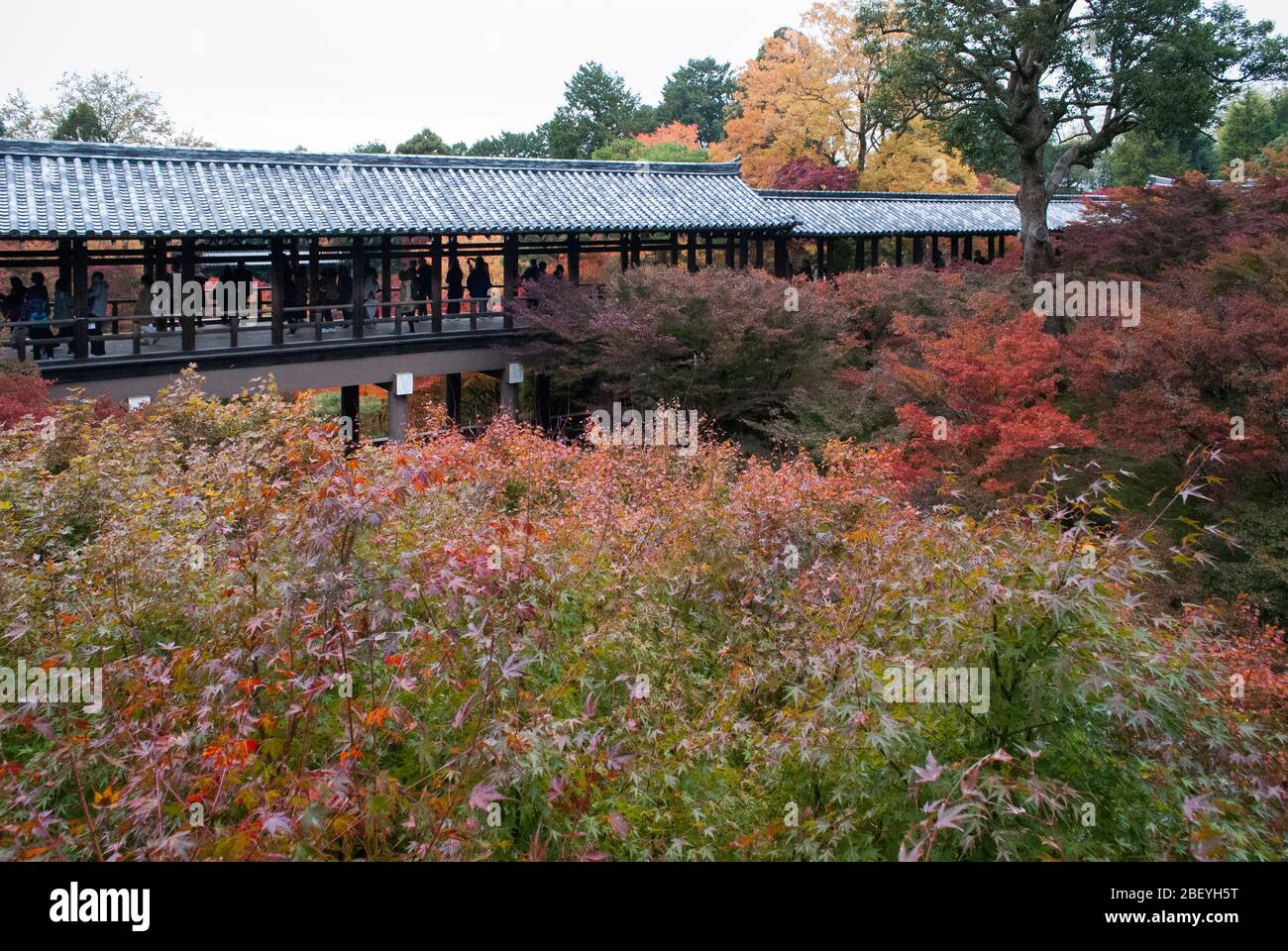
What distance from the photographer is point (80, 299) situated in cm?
1585

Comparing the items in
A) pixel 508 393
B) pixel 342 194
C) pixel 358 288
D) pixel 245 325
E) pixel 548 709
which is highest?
pixel 342 194

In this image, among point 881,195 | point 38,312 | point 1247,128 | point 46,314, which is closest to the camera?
point 38,312

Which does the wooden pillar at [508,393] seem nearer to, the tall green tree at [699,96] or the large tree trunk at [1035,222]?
the large tree trunk at [1035,222]

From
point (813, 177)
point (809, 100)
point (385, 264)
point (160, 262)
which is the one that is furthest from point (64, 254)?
point (809, 100)

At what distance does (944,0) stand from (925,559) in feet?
54.0

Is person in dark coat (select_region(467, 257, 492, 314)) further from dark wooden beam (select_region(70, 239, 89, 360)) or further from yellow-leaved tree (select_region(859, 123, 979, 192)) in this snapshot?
yellow-leaved tree (select_region(859, 123, 979, 192))

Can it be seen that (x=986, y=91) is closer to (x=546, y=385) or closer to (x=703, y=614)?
(x=546, y=385)

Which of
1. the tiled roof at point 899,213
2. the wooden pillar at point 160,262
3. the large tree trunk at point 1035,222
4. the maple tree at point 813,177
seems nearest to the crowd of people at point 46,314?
the wooden pillar at point 160,262

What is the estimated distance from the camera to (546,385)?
2181cm

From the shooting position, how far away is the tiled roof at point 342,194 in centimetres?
1589

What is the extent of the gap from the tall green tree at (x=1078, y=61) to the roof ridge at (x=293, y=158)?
18.6ft

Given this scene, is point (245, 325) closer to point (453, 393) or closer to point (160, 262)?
point (160, 262)

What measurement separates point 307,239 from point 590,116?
30.6m

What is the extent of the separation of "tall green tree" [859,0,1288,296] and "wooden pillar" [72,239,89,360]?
47.3ft
